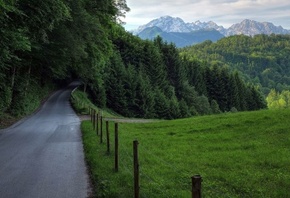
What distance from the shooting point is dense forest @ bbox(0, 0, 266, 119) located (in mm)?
19078

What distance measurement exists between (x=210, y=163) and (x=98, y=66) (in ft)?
137

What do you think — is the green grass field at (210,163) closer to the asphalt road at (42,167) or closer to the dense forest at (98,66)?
the asphalt road at (42,167)

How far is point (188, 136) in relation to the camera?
65.9ft

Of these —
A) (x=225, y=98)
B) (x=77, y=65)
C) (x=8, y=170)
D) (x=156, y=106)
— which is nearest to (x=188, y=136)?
(x=8, y=170)

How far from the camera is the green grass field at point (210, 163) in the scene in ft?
30.0

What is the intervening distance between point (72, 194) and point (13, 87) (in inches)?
1226

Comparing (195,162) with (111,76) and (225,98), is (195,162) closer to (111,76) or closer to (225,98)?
(111,76)

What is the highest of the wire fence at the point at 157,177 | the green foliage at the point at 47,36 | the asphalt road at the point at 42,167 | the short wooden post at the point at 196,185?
the green foliage at the point at 47,36

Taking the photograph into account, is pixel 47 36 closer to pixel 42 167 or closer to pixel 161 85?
pixel 42 167

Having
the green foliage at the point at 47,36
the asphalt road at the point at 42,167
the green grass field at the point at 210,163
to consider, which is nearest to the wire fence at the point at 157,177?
the green grass field at the point at 210,163

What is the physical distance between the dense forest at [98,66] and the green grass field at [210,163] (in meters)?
8.08

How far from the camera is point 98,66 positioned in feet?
172

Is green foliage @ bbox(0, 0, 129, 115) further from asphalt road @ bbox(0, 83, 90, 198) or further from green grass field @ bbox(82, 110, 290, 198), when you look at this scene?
green grass field @ bbox(82, 110, 290, 198)

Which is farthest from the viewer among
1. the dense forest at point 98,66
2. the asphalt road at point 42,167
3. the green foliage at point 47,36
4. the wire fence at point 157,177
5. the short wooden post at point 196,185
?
the dense forest at point 98,66
